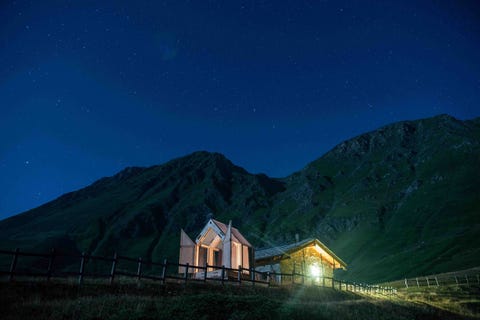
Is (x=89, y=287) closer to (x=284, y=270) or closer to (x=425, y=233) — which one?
(x=284, y=270)

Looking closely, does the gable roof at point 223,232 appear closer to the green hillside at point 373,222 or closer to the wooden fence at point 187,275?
the wooden fence at point 187,275

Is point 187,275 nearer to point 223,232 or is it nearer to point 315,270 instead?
point 223,232

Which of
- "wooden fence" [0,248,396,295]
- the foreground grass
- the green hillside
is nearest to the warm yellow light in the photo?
"wooden fence" [0,248,396,295]

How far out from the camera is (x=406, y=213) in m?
133

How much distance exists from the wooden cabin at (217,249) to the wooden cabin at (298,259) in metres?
7.63

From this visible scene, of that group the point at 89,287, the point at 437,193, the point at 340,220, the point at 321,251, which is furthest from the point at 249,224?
the point at 89,287

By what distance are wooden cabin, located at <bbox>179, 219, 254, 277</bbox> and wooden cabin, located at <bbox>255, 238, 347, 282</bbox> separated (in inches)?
300

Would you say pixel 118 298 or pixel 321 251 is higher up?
pixel 321 251

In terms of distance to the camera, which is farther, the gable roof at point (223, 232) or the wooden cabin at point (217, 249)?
the gable roof at point (223, 232)

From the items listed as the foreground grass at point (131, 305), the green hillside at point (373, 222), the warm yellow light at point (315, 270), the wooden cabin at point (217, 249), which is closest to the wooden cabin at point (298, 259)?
the warm yellow light at point (315, 270)

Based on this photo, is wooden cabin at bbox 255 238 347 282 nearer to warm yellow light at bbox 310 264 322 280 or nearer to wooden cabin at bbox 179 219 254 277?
warm yellow light at bbox 310 264 322 280

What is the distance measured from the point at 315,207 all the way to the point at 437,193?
6309 cm

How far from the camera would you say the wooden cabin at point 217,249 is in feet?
103

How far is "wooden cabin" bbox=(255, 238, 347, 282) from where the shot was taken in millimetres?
39562
